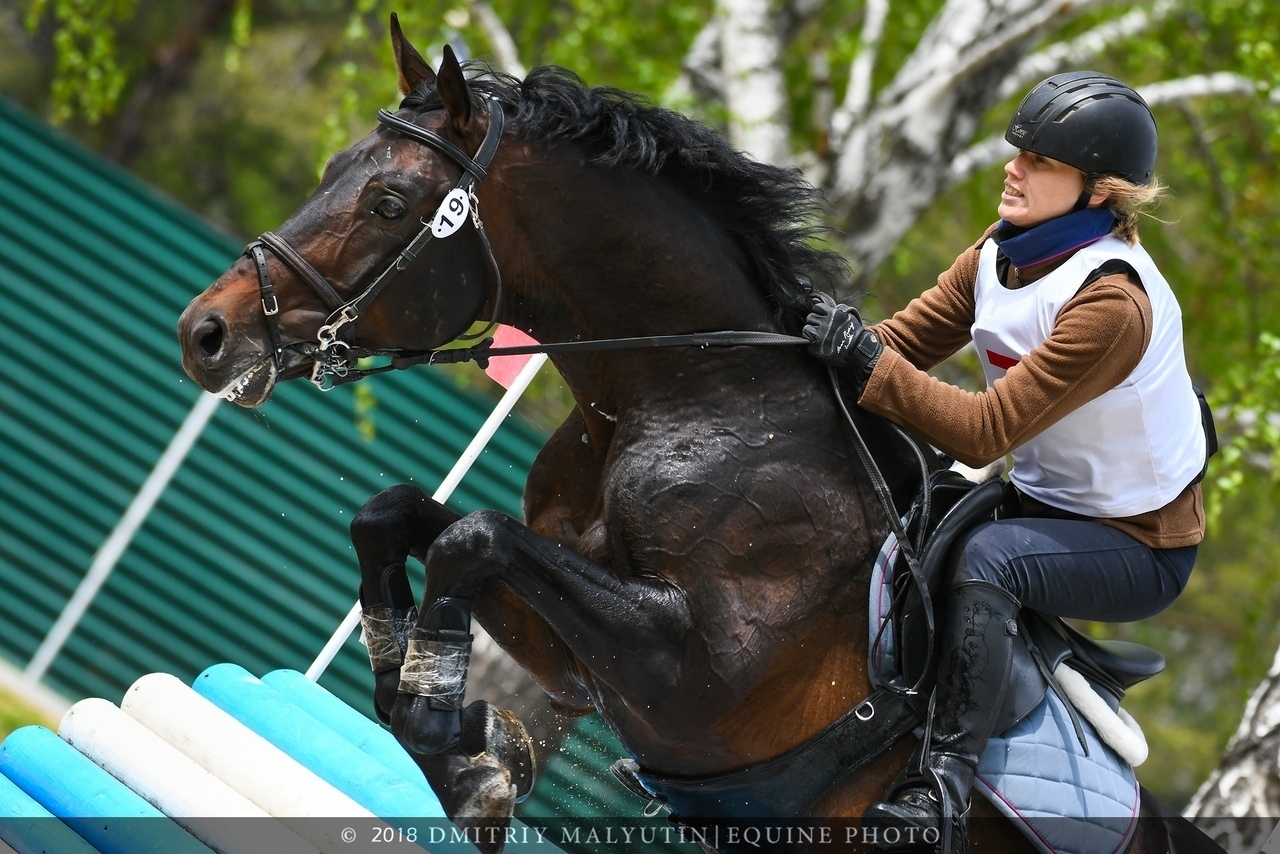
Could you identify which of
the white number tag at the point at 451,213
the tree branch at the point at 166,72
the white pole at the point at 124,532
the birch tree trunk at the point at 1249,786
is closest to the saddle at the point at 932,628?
the white number tag at the point at 451,213

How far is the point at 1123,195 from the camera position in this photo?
315 cm

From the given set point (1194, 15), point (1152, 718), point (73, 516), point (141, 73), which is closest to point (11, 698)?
point (73, 516)

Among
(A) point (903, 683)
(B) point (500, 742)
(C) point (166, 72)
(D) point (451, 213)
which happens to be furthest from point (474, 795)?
(C) point (166, 72)

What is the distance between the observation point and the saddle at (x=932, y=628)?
322cm

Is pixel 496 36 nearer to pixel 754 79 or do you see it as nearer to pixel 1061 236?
pixel 754 79

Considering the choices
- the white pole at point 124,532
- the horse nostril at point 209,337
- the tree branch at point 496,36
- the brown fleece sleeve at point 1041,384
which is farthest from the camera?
the white pole at point 124,532

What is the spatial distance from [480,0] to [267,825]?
21.2 feet

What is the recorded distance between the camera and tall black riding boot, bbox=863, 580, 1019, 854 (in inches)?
122

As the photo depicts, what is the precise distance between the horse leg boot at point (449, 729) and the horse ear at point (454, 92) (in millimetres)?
1083

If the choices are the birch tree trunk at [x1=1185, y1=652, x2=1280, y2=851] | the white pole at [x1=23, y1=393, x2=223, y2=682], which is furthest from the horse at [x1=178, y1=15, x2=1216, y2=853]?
the white pole at [x1=23, y1=393, x2=223, y2=682]

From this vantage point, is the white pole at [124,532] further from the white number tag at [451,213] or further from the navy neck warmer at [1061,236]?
the navy neck warmer at [1061,236]

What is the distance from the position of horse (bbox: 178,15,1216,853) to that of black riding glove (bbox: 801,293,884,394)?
10 centimetres

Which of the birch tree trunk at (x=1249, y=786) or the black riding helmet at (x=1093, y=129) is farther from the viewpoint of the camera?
the birch tree trunk at (x=1249, y=786)

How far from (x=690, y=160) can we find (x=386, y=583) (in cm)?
129
